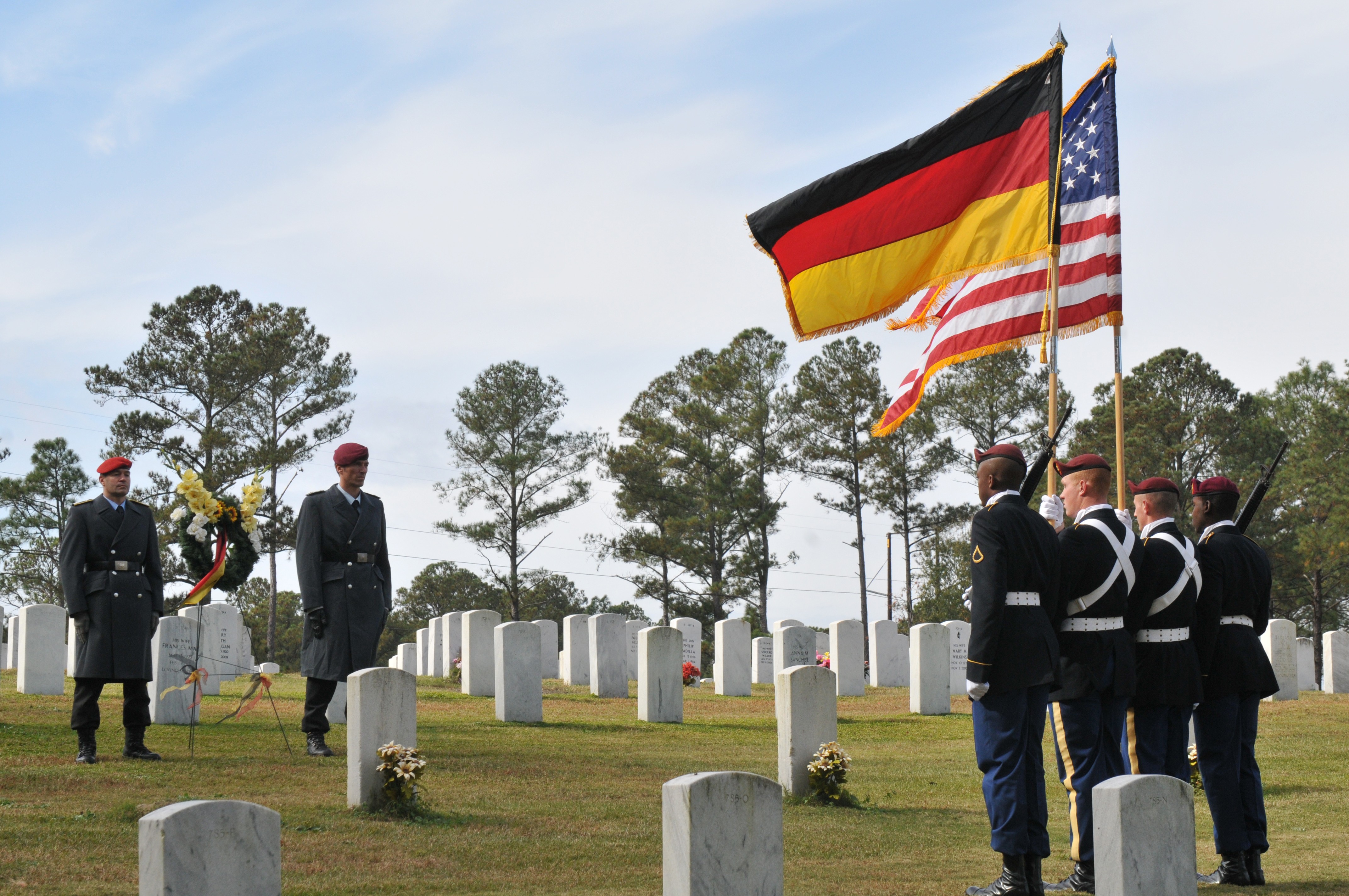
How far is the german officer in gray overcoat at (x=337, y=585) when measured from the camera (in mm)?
8602

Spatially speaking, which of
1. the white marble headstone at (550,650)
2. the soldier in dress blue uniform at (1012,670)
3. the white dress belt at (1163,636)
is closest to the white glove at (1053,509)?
the soldier in dress blue uniform at (1012,670)

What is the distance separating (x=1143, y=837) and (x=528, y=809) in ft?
13.7

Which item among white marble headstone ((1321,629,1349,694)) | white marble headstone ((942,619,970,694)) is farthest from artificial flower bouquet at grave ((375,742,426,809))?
white marble headstone ((1321,629,1349,694))

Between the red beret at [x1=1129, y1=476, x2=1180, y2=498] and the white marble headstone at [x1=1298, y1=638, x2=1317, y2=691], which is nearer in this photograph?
the red beret at [x1=1129, y1=476, x2=1180, y2=498]

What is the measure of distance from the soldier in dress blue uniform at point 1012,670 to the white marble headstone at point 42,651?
11.8 meters

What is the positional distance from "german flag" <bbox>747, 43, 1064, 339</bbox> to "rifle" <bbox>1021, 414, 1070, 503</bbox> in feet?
7.68

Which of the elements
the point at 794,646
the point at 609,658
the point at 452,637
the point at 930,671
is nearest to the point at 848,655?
the point at 794,646

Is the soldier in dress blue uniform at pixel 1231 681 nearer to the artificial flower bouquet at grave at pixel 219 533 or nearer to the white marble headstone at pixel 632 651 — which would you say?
the artificial flower bouquet at grave at pixel 219 533

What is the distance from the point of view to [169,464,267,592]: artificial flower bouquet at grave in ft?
28.1

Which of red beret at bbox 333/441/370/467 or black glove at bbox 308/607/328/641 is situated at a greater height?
red beret at bbox 333/441/370/467

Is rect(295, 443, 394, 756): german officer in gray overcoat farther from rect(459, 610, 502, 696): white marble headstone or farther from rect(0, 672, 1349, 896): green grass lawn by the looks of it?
rect(459, 610, 502, 696): white marble headstone

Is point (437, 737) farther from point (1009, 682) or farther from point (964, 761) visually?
point (1009, 682)

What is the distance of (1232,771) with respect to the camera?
20.8ft

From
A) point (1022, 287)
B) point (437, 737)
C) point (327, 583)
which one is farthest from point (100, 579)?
point (1022, 287)
